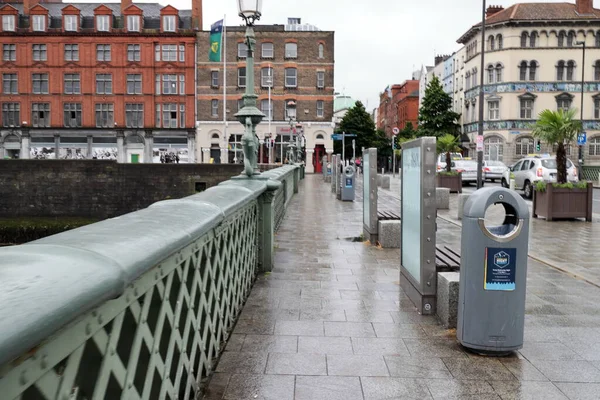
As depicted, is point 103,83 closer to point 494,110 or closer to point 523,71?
point 494,110

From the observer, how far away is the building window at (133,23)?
200ft

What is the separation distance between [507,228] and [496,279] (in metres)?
0.43

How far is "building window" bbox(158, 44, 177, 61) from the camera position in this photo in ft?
200

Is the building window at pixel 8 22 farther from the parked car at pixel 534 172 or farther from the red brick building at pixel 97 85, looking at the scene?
the parked car at pixel 534 172

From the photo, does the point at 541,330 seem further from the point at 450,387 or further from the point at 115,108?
the point at 115,108

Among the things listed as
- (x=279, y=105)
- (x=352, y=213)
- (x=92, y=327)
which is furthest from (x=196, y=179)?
(x=92, y=327)

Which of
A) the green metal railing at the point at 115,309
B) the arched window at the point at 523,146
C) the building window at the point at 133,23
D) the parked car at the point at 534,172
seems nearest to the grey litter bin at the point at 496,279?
the green metal railing at the point at 115,309

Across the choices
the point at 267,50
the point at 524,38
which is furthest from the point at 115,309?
the point at 267,50

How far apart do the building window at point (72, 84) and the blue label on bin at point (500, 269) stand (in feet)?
202

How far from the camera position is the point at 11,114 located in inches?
2378

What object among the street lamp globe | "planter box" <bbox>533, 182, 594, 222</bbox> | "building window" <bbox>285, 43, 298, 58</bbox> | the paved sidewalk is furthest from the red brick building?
the paved sidewalk

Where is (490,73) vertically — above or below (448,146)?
above

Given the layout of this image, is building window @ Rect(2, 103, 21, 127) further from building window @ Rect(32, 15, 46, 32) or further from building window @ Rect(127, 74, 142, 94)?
building window @ Rect(127, 74, 142, 94)

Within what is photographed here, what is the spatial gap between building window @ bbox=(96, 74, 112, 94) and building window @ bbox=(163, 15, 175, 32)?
7.37 meters
